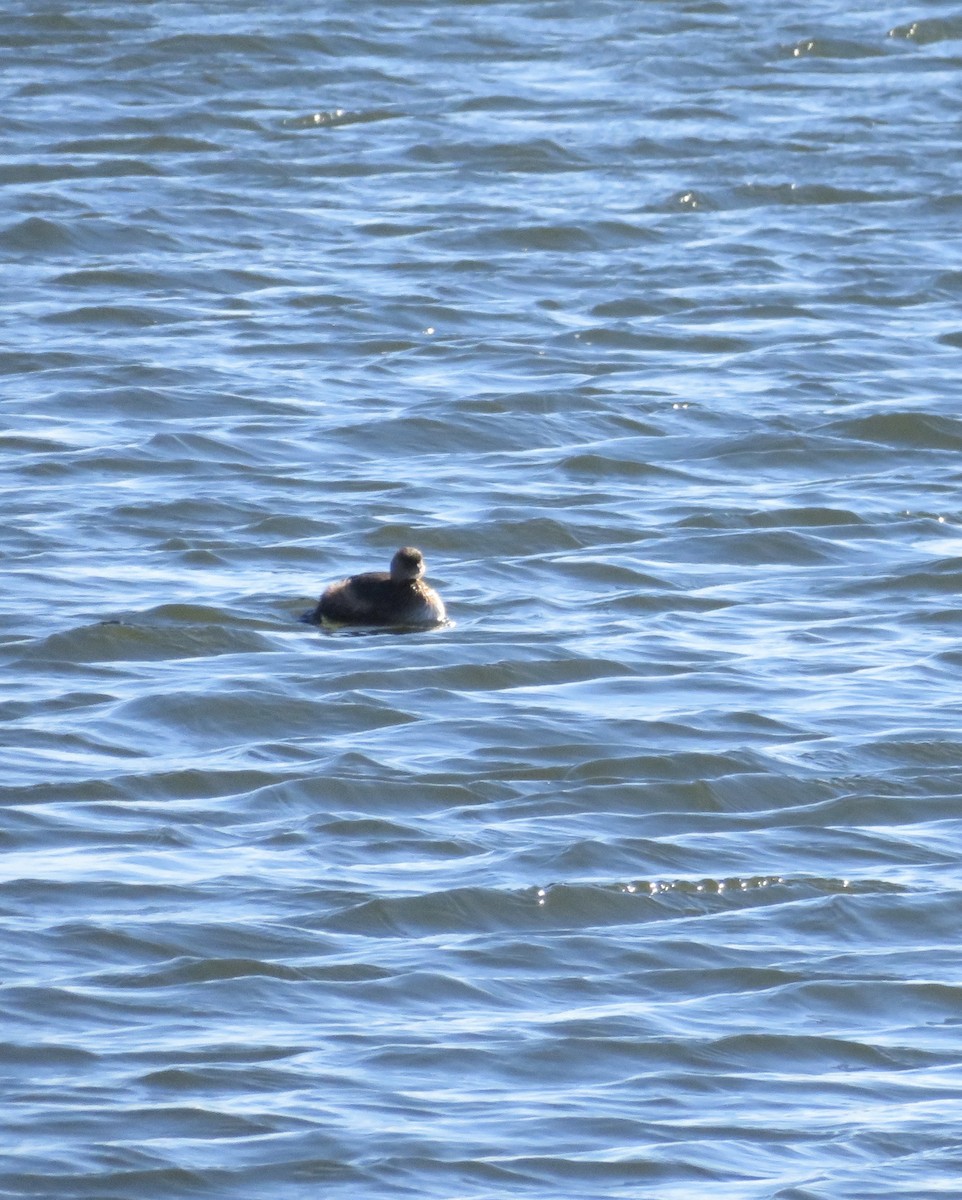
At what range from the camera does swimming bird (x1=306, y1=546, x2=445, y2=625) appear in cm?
1141

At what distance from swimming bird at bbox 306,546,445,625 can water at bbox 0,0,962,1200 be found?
136 mm

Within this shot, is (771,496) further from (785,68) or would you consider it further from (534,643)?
(785,68)

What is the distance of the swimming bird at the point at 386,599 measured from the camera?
11.4 meters

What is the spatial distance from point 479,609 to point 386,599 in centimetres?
74

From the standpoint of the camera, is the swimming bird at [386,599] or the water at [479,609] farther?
the swimming bird at [386,599]

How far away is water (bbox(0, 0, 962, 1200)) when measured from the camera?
723cm

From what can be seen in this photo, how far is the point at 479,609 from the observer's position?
12094mm

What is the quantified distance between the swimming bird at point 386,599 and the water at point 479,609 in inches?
5.3

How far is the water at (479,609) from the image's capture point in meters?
7.23

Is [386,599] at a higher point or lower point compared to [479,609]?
higher

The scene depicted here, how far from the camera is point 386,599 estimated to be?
37.6 feet

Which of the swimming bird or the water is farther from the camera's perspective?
the swimming bird

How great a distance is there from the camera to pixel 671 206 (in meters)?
19.7

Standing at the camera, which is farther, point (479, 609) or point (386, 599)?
point (479, 609)
